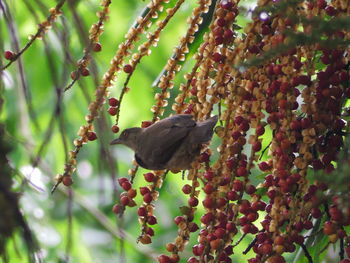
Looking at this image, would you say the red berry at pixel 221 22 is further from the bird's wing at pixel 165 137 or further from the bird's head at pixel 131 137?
the bird's head at pixel 131 137

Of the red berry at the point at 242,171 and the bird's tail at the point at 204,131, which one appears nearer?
the red berry at the point at 242,171

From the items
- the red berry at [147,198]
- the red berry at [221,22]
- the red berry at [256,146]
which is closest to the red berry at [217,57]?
the red berry at [221,22]

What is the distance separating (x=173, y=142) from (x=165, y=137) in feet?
0.13

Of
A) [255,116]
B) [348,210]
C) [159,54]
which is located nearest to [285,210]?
[255,116]

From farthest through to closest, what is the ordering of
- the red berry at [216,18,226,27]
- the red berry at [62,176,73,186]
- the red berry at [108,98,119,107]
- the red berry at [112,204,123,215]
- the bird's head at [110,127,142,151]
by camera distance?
the bird's head at [110,127,142,151]
the red berry at [108,98,119,107]
the red berry at [216,18,226,27]
the red berry at [62,176,73,186]
the red berry at [112,204,123,215]

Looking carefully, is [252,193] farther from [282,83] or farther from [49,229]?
[49,229]

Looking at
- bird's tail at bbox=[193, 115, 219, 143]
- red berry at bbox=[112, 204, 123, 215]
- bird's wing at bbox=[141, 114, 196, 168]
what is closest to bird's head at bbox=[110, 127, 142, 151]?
bird's wing at bbox=[141, 114, 196, 168]

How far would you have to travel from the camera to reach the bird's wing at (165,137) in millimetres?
1625

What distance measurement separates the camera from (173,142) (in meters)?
1.78

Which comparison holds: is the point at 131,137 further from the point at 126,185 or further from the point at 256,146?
the point at 256,146

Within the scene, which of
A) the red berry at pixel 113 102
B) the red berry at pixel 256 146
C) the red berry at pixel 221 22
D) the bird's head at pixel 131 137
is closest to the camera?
the red berry at pixel 256 146

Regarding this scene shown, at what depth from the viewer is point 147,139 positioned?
174 centimetres

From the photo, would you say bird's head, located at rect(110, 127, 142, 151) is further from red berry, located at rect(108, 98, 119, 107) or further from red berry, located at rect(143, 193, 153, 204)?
red berry, located at rect(143, 193, 153, 204)

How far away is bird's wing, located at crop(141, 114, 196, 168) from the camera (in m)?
1.63
